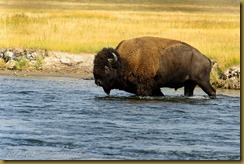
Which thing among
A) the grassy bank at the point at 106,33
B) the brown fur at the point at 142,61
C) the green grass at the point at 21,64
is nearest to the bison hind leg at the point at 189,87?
the brown fur at the point at 142,61

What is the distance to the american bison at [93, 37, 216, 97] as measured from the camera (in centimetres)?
1702

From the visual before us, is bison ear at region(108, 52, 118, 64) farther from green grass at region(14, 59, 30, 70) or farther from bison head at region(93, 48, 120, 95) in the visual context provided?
green grass at region(14, 59, 30, 70)

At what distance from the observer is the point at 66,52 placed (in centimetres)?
2403

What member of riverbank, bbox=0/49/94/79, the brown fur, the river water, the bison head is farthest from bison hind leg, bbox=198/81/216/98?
riverbank, bbox=0/49/94/79

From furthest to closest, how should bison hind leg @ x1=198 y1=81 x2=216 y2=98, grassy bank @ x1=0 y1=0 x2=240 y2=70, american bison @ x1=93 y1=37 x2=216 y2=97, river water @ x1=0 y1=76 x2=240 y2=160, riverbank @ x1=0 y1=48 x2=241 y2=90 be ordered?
1. grassy bank @ x1=0 y1=0 x2=240 y2=70
2. riverbank @ x1=0 y1=48 x2=241 y2=90
3. bison hind leg @ x1=198 y1=81 x2=216 y2=98
4. american bison @ x1=93 y1=37 x2=216 y2=97
5. river water @ x1=0 y1=76 x2=240 y2=160

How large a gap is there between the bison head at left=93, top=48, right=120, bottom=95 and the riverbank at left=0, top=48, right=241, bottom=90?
16.9ft

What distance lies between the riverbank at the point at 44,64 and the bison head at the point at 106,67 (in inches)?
203

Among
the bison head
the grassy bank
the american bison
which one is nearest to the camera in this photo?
the bison head

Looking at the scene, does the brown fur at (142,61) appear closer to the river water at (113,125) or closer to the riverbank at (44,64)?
the river water at (113,125)

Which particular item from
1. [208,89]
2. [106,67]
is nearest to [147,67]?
[106,67]

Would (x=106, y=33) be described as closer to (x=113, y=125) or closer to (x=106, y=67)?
(x=106, y=67)

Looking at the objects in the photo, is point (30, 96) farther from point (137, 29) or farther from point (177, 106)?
point (137, 29)

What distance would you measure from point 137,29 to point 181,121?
18678 mm

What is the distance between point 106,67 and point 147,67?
85 cm
